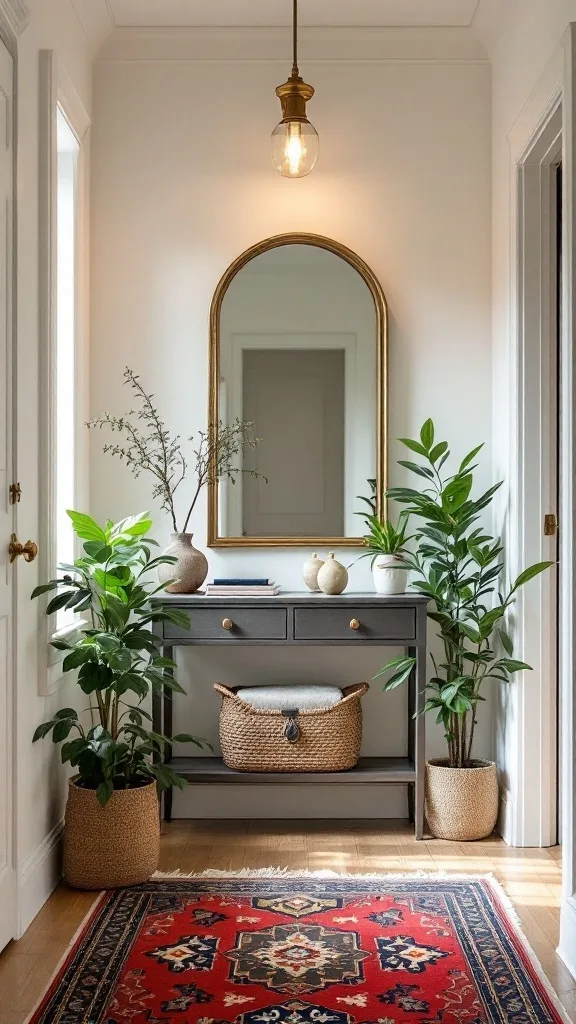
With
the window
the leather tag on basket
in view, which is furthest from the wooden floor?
the window

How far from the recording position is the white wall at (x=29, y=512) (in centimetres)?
263

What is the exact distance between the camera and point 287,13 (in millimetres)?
3555

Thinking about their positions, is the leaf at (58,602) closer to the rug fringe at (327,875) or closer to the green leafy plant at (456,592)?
the rug fringe at (327,875)

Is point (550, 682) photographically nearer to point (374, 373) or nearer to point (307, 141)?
point (374, 373)

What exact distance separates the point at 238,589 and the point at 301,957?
1304 mm

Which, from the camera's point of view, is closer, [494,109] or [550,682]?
[550,682]

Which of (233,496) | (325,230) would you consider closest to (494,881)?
(233,496)

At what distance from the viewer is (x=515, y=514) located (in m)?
3.38

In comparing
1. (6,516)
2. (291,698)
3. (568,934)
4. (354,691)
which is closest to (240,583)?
(291,698)

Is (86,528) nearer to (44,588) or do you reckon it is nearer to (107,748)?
(44,588)

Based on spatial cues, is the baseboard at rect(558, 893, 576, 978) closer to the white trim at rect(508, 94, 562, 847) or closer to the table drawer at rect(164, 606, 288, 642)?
the white trim at rect(508, 94, 562, 847)

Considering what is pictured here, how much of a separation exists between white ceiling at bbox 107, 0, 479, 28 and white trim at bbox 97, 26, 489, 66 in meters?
0.04

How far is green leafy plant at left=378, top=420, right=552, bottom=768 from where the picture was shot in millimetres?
3363

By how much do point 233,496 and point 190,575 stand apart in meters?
0.39
